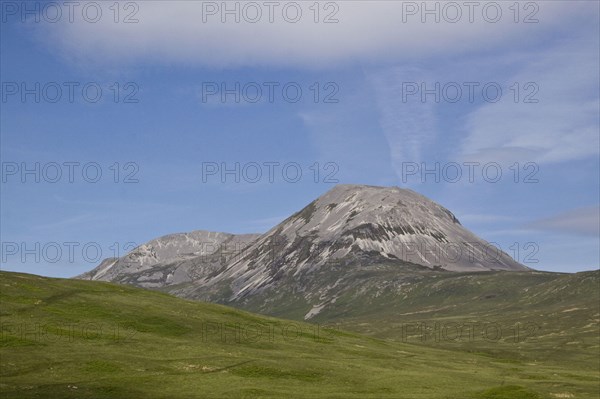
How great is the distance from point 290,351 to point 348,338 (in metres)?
33.7

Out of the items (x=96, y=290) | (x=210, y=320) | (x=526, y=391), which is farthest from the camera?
(x=96, y=290)

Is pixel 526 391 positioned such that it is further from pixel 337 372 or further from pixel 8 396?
pixel 8 396

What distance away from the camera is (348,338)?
138750 mm

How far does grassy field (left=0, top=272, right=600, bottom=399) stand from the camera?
73312mm

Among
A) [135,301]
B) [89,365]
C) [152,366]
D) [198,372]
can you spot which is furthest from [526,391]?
[135,301]

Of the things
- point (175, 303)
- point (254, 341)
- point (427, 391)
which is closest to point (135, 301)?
point (175, 303)

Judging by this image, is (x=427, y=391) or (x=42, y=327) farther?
(x=42, y=327)

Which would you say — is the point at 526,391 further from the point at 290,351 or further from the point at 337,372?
the point at 290,351

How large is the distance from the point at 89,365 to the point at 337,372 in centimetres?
3035

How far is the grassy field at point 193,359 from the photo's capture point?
7331 cm

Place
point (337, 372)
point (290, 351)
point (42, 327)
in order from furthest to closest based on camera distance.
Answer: point (290, 351), point (42, 327), point (337, 372)

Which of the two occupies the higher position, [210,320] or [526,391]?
[210,320]

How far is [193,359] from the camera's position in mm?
88812

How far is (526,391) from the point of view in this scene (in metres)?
78.4
